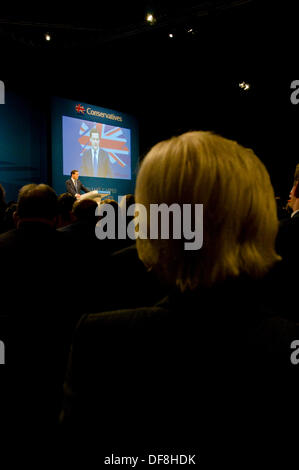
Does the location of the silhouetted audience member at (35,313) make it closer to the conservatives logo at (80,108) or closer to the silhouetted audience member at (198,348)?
the silhouetted audience member at (198,348)

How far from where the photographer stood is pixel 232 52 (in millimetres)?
8172

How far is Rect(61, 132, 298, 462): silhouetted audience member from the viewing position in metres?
0.69

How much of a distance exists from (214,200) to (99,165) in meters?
9.48

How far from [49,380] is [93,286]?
0.49 meters

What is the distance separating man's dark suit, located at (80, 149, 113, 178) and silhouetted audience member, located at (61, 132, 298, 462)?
9014 mm

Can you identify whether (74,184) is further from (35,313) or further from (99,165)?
(35,313)

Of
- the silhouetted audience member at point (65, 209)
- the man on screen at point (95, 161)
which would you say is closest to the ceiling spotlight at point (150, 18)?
the man on screen at point (95, 161)

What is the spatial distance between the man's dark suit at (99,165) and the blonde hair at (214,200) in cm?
898

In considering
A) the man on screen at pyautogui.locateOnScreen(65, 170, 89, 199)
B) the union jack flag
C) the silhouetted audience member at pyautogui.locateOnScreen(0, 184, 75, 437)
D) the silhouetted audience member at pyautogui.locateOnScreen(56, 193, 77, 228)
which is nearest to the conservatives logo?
the union jack flag

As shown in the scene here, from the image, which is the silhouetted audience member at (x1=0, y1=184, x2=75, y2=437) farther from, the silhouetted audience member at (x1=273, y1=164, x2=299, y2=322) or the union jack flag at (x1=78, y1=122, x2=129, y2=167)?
the union jack flag at (x1=78, y1=122, x2=129, y2=167)

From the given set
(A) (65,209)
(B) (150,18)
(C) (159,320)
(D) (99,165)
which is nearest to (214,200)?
(C) (159,320)

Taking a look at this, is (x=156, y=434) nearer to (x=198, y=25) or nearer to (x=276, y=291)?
(x=276, y=291)

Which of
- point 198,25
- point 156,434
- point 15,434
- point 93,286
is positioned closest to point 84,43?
point 198,25

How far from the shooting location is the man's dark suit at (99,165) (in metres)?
9.55
